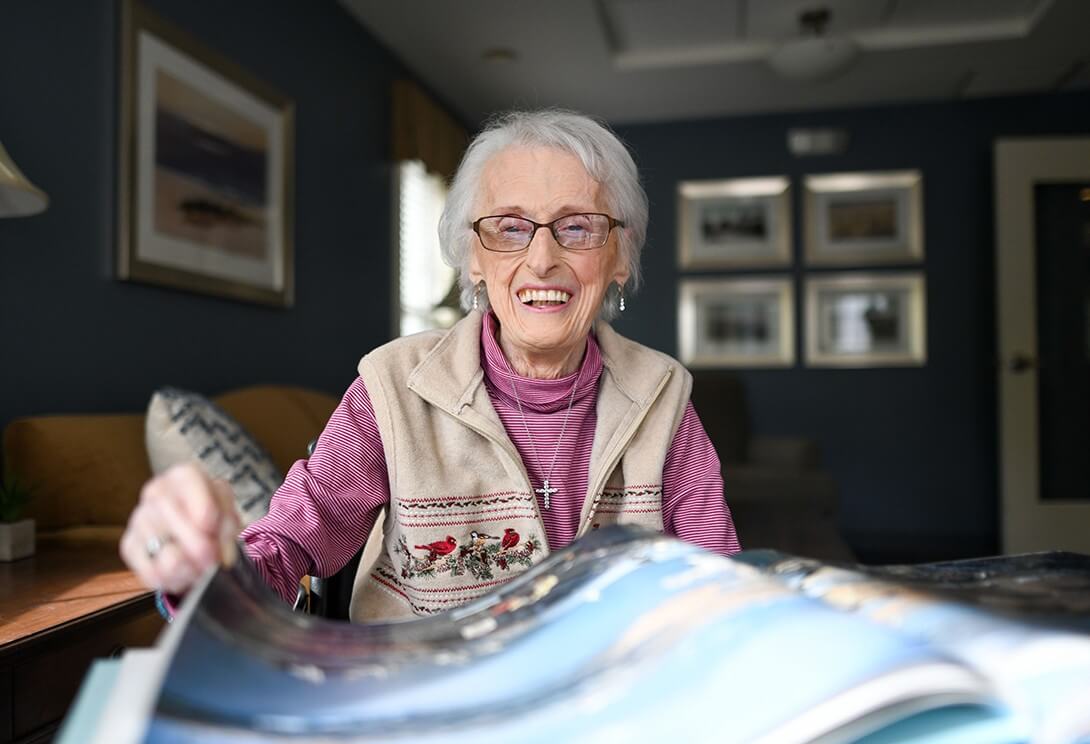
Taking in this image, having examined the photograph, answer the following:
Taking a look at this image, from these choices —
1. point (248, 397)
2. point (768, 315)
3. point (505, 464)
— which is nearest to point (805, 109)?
point (768, 315)

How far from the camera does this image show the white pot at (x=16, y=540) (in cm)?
167

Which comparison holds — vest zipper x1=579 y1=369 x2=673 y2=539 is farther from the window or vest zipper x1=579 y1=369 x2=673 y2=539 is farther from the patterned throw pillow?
the window

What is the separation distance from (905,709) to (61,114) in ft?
8.07

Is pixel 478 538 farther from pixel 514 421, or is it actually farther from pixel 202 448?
pixel 202 448

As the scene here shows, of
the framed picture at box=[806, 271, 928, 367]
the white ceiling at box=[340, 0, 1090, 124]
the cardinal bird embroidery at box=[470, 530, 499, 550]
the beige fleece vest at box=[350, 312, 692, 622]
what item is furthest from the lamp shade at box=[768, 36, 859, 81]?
the cardinal bird embroidery at box=[470, 530, 499, 550]

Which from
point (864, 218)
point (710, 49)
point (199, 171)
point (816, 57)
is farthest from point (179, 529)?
point (864, 218)

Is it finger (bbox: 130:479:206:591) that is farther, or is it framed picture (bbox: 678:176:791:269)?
framed picture (bbox: 678:176:791:269)

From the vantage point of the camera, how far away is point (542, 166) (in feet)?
3.76

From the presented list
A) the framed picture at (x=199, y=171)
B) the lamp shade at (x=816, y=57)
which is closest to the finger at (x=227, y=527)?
the framed picture at (x=199, y=171)

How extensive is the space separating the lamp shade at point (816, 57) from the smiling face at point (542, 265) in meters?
3.05

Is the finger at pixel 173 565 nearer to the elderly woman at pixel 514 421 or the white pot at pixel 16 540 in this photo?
the elderly woman at pixel 514 421

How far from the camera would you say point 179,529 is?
20.3 inches

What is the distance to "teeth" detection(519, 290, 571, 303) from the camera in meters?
1.18

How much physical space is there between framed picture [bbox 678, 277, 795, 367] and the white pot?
4.35m
